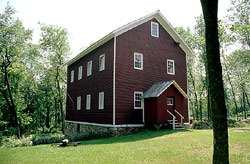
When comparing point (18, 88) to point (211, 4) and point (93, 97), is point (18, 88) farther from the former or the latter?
point (211, 4)

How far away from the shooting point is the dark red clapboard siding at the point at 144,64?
1456 cm

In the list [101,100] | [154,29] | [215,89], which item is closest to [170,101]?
A: [101,100]

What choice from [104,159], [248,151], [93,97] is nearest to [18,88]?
[93,97]

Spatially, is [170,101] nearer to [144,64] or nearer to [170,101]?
[170,101]

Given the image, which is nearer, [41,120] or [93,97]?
[93,97]

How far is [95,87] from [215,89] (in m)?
13.7

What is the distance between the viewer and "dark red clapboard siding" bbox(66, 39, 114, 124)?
14.8 metres

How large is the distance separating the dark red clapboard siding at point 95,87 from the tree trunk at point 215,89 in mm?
10461

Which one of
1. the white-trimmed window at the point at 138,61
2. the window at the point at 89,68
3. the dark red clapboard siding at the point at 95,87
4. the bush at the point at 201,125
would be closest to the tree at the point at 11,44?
the dark red clapboard siding at the point at 95,87

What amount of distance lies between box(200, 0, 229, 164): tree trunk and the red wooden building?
9464 mm

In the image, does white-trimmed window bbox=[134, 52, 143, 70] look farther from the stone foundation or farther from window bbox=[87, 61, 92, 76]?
window bbox=[87, 61, 92, 76]

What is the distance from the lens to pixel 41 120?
34219 millimetres

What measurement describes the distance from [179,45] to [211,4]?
1463cm

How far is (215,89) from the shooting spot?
13.8ft
